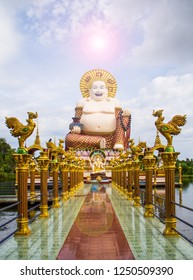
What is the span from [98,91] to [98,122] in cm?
269

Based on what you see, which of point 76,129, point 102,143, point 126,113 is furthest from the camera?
point 126,113

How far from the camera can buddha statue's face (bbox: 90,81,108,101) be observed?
3167cm

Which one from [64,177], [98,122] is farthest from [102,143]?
[64,177]

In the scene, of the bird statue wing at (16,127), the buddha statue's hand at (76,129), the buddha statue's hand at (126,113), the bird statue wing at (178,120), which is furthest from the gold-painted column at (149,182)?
the buddha statue's hand at (126,113)

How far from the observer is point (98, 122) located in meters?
31.5

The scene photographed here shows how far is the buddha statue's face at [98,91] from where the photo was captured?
104 feet

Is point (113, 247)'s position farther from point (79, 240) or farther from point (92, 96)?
point (92, 96)

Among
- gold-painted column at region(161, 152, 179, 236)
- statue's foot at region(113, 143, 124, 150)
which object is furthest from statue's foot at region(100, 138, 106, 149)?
gold-painted column at region(161, 152, 179, 236)

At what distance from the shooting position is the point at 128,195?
1148 centimetres

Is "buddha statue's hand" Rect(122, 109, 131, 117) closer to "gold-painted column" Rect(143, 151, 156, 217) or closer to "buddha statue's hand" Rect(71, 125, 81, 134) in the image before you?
"buddha statue's hand" Rect(71, 125, 81, 134)

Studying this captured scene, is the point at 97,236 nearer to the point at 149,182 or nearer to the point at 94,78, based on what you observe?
the point at 149,182

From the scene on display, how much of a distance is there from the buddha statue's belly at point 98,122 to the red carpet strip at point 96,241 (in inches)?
965
